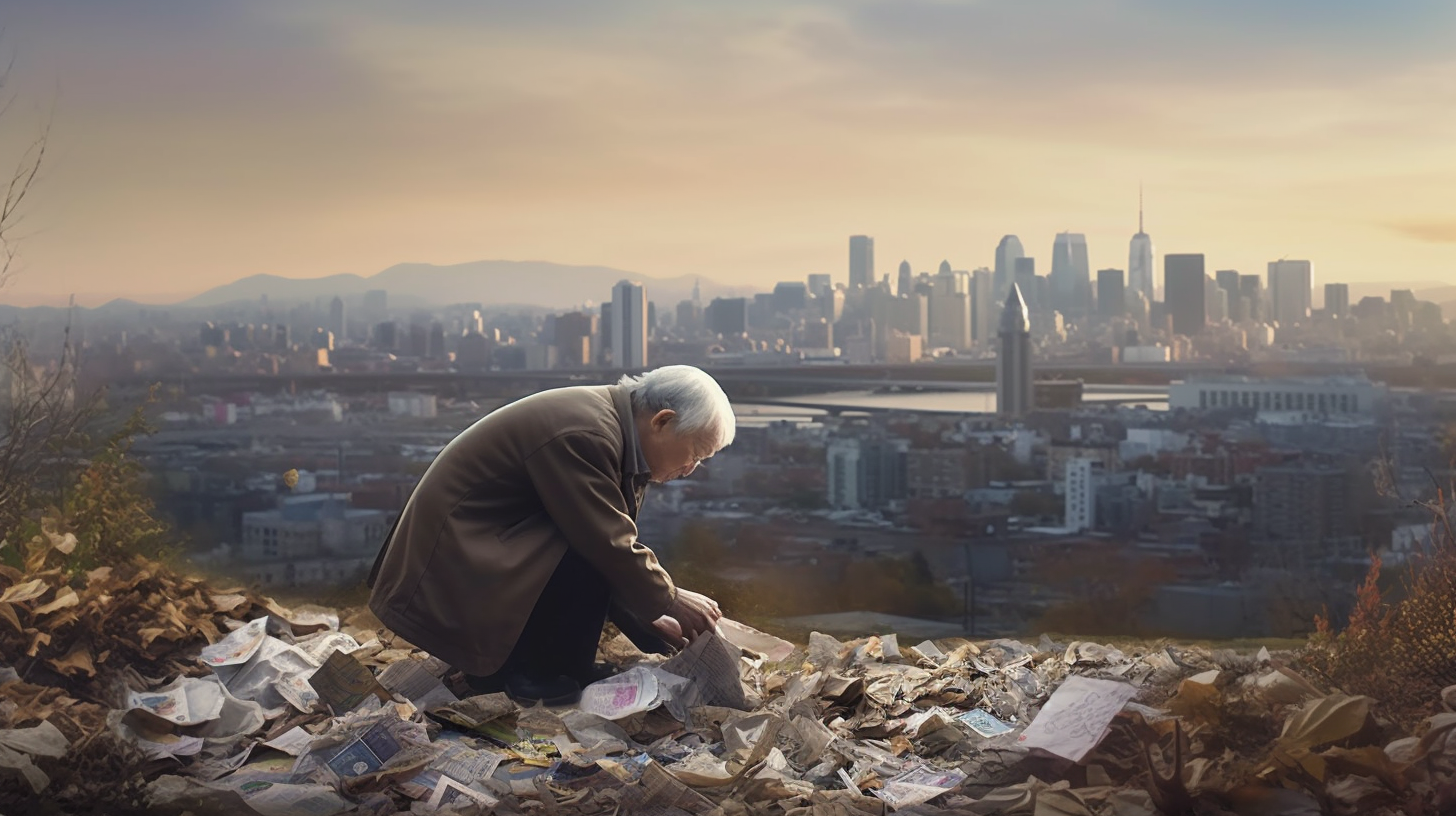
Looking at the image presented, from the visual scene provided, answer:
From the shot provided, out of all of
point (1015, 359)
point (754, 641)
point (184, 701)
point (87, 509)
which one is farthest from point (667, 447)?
point (1015, 359)

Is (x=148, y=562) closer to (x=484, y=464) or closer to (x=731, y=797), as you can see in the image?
(x=484, y=464)

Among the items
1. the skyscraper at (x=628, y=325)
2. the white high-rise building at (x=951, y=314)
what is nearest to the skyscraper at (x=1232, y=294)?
the white high-rise building at (x=951, y=314)

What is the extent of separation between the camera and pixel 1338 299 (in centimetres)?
856

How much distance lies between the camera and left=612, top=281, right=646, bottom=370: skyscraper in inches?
320

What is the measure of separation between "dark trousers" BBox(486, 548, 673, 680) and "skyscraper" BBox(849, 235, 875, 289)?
7.36m

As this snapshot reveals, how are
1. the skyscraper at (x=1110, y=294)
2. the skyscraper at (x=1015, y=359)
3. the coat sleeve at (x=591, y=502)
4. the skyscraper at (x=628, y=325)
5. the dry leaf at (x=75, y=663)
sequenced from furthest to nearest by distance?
1. the skyscraper at (x=1015, y=359)
2. the skyscraper at (x=1110, y=294)
3. the skyscraper at (x=628, y=325)
4. the dry leaf at (x=75, y=663)
5. the coat sleeve at (x=591, y=502)

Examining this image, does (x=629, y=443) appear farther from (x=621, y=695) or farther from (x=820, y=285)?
(x=820, y=285)

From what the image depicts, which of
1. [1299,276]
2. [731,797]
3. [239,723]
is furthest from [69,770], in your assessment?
[1299,276]

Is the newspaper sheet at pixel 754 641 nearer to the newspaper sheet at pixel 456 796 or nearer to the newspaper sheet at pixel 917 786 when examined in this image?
the newspaper sheet at pixel 917 786

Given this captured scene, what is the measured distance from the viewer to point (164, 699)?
3.17 meters

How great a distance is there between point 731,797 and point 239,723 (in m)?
1.39

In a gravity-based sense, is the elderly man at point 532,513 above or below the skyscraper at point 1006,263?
below

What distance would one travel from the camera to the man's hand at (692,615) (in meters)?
3.07

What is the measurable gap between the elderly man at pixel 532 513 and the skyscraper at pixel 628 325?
4833 mm
